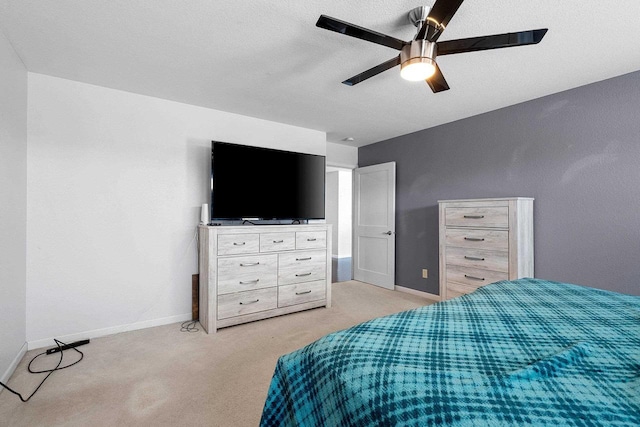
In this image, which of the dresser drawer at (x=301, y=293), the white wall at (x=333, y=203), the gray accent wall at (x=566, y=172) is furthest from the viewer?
the white wall at (x=333, y=203)

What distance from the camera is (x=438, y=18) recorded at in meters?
1.50

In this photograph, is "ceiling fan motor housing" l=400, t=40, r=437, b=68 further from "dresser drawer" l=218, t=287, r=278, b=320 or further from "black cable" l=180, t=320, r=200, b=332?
"black cable" l=180, t=320, r=200, b=332

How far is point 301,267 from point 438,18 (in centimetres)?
261

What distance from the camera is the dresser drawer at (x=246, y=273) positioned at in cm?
286

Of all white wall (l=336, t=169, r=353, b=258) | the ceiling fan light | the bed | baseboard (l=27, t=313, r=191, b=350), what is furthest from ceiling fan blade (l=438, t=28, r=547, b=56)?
white wall (l=336, t=169, r=353, b=258)

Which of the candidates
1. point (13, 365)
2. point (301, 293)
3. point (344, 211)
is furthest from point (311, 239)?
point (344, 211)

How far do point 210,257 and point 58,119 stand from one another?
5.84 feet

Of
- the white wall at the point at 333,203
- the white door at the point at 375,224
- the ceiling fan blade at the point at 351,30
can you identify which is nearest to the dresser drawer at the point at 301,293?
the white door at the point at 375,224

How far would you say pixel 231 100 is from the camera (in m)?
3.09

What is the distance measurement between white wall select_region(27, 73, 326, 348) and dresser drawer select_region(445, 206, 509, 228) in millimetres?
2756

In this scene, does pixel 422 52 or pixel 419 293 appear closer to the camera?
pixel 422 52

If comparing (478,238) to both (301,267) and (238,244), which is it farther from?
(238,244)

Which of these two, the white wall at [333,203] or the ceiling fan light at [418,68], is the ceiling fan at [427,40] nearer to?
the ceiling fan light at [418,68]

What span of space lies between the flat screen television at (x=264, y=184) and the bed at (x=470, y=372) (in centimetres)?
238
